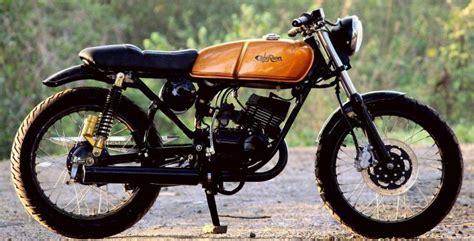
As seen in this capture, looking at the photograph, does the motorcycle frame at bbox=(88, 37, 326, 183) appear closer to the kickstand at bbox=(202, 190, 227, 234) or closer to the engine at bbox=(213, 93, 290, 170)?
the engine at bbox=(213, 93, 290, 170)

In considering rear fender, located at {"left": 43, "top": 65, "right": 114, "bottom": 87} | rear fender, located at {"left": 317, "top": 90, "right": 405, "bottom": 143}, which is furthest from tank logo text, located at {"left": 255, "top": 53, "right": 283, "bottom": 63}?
rear fender, located at {"left": 43, "top": 65, "right": 114, "bottom": 87}

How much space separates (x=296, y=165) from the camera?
11.8 m

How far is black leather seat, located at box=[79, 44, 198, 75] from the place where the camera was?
19.2 feet

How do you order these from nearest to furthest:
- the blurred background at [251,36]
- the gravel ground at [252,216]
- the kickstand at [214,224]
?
→ the kickstand at [214,224]
the gravel ground at [252,216]
the blurred background at [251,36]

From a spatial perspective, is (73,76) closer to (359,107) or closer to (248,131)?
(248,131)

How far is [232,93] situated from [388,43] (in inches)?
619

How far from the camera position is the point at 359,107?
5945mm

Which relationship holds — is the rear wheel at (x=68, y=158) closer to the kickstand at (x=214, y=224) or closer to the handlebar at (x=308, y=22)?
the kickstand at (x=214, y=224)

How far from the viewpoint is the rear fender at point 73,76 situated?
5910 mm

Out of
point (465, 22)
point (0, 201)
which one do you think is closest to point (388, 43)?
point (465, 22)

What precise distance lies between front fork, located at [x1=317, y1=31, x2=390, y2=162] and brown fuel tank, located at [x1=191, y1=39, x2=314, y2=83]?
0.15 m

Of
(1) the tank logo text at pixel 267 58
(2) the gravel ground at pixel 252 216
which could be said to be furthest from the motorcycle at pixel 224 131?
(2) the gravel ground at pixel 252 216

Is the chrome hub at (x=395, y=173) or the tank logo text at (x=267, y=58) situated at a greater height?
the tank logo text at (x=267, y=58)

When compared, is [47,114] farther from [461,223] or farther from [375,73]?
[375,73]
